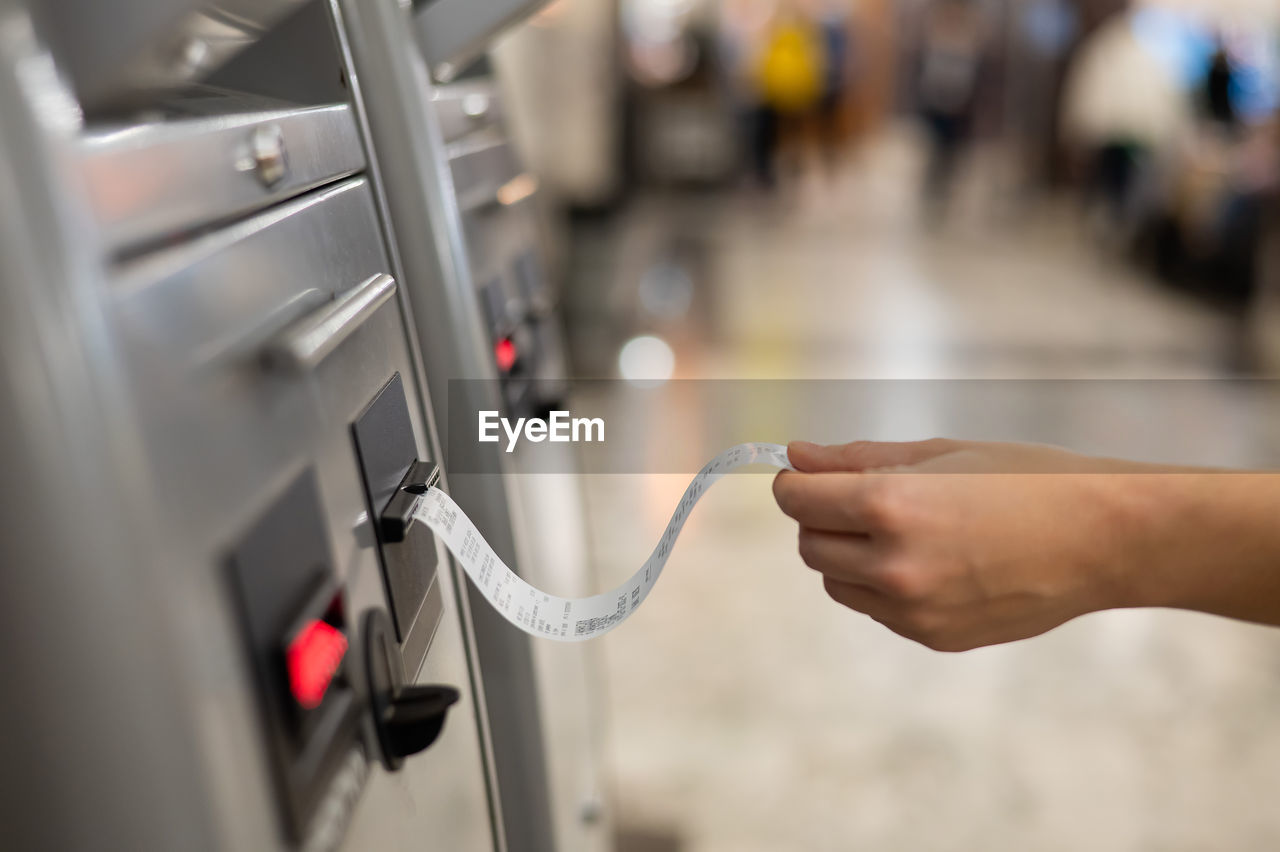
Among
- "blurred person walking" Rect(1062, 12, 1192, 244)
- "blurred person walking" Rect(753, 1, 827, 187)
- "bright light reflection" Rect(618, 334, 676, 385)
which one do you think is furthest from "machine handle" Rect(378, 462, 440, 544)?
"blurred person walking" Rect(753, 1, 827, 187)

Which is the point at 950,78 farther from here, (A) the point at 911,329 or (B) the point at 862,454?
(B) the point at 862,454

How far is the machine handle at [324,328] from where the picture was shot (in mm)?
417

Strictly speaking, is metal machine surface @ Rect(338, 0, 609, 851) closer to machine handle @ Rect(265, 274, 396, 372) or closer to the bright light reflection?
machine handle @ Rect(265, 274, 396, 372)

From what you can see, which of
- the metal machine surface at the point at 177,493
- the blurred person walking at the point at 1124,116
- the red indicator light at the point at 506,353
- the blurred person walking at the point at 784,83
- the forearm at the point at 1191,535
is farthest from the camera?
the blurred person walking at the point at 784,83

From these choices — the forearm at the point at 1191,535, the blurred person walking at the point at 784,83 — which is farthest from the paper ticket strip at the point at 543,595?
the blurred person walking at the point at 784,83

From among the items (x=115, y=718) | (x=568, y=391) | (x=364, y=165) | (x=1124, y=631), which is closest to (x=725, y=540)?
(x=1124, y=631)

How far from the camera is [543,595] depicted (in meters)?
0.61

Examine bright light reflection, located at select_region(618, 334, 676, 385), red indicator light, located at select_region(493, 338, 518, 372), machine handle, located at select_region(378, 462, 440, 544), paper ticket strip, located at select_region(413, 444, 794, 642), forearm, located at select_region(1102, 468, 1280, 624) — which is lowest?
bright light reflection, located at select_region(618, 334, 676, 385)

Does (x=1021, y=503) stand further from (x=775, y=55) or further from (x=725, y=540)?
(x=775, y=55)

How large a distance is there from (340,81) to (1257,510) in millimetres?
674

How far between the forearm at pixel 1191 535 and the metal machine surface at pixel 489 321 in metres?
0.44

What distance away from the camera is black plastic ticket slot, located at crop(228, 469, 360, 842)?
1.25 ft

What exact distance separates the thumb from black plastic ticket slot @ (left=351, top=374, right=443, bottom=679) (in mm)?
238

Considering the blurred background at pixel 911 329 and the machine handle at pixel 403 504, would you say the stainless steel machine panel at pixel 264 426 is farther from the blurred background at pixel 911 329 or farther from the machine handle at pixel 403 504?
the blurred background at pixel 911 329
